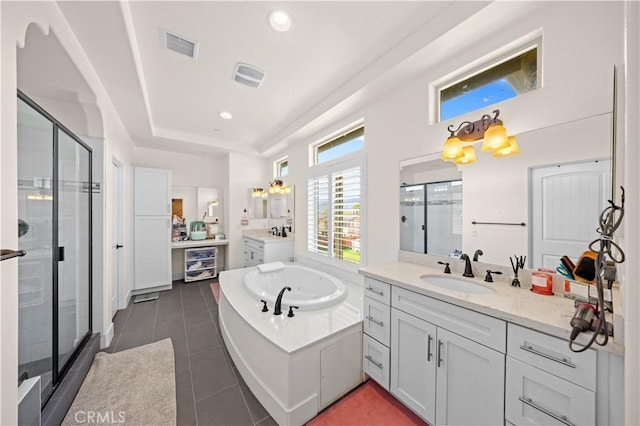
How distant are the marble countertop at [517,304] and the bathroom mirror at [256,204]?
367cm

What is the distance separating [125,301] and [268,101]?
3514 mm

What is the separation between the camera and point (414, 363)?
1.45 m

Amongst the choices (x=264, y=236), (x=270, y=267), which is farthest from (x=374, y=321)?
(x=264, y=236)

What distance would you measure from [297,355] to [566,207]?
6.11 feet

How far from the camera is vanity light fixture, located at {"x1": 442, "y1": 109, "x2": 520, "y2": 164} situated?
1.45m

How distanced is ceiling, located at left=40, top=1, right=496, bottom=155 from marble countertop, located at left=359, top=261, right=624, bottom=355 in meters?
1.76

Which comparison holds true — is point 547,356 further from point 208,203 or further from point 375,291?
point 208,203

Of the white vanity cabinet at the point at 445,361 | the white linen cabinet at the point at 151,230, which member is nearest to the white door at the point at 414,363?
the white vanity cabinet at the point at 445,361

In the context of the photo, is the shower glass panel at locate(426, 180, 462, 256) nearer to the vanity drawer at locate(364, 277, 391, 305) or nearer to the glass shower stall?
the vanity drawer at locate(364, 277, 391, 305)

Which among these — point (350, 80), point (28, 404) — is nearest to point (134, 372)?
point (28, 404)

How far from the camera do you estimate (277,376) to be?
1.47 m

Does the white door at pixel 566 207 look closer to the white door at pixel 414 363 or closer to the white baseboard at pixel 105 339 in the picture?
the white door at pixel 414 363

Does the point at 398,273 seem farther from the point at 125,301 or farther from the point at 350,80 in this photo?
the point at 125,301

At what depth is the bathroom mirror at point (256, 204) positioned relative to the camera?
474 centimetres
